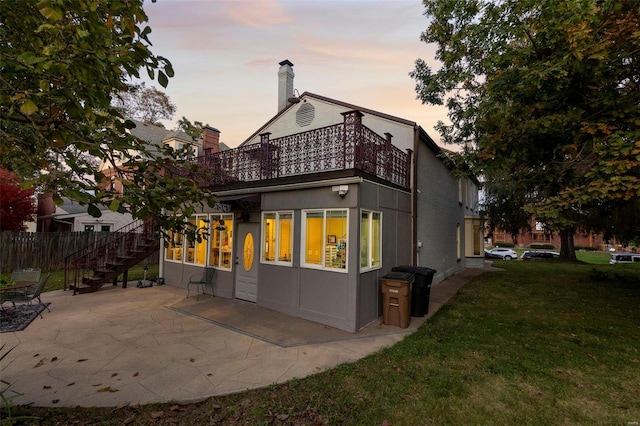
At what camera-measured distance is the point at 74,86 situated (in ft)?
8.78

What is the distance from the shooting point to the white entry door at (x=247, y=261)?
894 centimetres

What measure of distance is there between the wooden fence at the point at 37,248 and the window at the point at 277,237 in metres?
13.4

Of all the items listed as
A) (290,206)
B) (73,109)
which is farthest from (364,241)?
(73,109)

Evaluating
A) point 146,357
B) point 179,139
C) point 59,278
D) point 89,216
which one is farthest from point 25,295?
point 89,216

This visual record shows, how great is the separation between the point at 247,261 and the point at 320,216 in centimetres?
321

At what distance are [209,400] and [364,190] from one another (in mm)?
5075

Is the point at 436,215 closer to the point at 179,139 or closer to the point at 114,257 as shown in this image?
the point at 114,257

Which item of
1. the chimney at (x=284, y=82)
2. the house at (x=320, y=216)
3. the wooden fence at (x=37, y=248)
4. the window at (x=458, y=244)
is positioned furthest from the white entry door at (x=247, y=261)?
the window at (x=458, y=244)

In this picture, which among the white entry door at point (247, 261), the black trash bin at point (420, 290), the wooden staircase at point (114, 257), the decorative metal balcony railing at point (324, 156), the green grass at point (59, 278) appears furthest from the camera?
the green grass at point (59, 278)

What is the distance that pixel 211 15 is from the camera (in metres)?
6.82

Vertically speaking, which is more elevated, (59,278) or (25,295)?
(25,295)

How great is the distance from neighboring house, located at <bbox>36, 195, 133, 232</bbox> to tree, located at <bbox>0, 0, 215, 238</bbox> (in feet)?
62.6

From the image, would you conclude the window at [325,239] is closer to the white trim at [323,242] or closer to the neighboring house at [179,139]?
the white trim at [323,242]

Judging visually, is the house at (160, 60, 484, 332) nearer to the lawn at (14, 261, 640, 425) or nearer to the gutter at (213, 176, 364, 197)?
the gutter at (213, 176, 364, 197)
